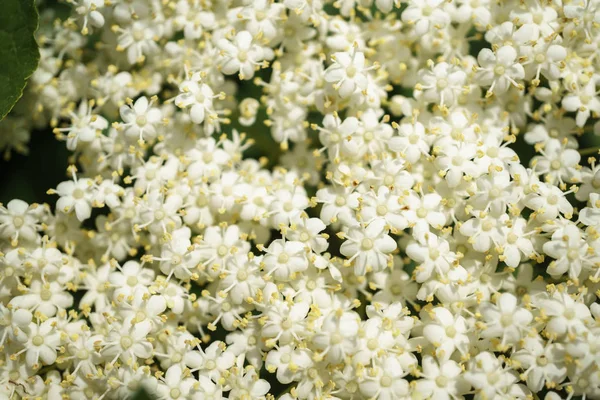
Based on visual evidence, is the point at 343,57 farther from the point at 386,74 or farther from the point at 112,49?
the point at 112,49

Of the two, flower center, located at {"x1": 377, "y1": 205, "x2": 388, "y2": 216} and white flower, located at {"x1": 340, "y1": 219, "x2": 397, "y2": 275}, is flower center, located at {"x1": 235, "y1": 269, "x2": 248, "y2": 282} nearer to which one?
white flower, located at {"x1": 340, "y1": 219, "x2": 397, "y2": 275}

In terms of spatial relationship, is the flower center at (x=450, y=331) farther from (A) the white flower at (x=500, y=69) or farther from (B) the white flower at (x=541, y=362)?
(A) the white flower at (x=500, y=69)

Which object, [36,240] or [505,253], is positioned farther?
[36,240]

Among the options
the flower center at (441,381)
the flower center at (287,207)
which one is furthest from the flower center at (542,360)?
the flower center at (287,207)

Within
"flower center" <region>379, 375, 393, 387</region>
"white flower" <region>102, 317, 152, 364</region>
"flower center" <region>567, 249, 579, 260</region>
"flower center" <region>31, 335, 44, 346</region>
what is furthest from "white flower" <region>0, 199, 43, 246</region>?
"flower center" <region>567, 249, 579, 260</region>

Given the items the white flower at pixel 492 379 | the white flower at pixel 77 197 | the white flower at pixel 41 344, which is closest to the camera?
the white flower at pixel 492 379

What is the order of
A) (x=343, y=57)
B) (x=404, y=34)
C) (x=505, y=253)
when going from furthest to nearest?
(x=404, y=34) < (x=343, y=57) < (x=505, y=253)

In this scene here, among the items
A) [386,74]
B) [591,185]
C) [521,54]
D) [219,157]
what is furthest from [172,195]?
[591,185]
